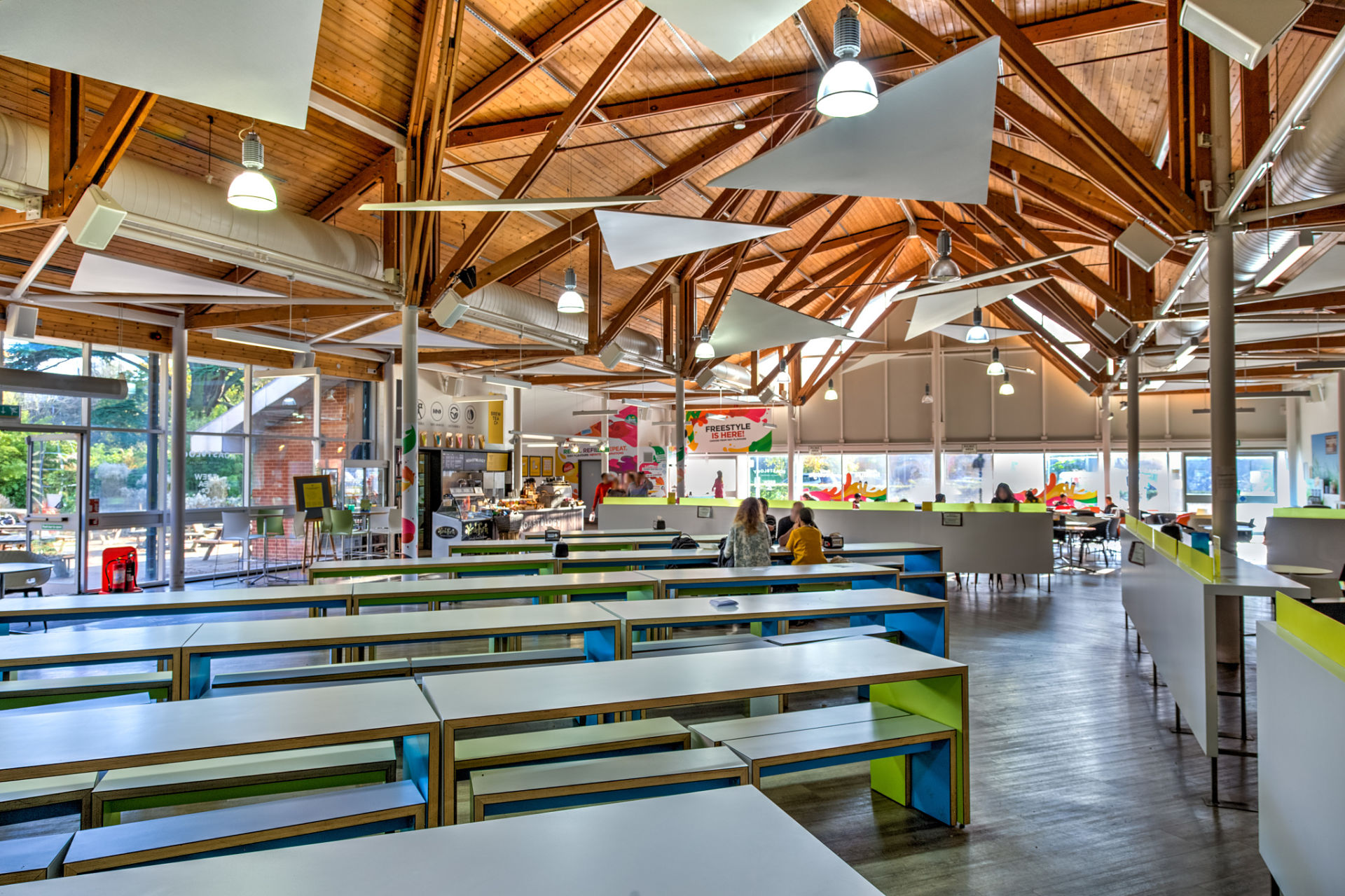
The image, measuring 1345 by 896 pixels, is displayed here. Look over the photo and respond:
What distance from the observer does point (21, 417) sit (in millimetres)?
9961

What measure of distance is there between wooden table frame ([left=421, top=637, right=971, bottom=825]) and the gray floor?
0.25 meters

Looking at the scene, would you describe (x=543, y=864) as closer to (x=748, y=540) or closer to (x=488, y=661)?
(x=488, y=661)

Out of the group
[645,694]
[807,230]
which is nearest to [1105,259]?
[807,230]

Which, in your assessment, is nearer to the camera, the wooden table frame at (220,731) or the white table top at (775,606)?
the wooden table frame at (220,731)

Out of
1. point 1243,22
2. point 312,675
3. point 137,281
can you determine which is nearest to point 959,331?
point 1243,22

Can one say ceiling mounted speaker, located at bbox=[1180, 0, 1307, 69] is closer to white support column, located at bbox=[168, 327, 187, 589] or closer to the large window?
white support column, located at bbox=[168, 327, 187, 589]

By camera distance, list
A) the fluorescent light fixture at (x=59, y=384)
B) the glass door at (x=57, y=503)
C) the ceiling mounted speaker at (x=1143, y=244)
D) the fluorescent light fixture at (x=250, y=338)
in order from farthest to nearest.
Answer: the glass door at (x=57, y=503) < the fluorescent light fixture at (x=250, y=338) < the fluorescent light fixture at (x=59, y=384) < the ceiling mounted speaker at (x=1143, y=244)

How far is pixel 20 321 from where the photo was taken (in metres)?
9.04

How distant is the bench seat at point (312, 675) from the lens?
397 centimetres

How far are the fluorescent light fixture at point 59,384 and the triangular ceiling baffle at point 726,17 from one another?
311 inches

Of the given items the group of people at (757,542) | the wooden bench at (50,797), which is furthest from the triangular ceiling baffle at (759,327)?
the wooden bench at (50,797)

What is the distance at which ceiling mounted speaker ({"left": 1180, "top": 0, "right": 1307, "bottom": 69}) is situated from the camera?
3508mm

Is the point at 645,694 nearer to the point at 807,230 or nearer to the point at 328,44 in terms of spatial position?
the point at 328,44

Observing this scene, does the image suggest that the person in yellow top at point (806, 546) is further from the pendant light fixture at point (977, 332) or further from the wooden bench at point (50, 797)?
the pendant light fixture at point (977, 332)
